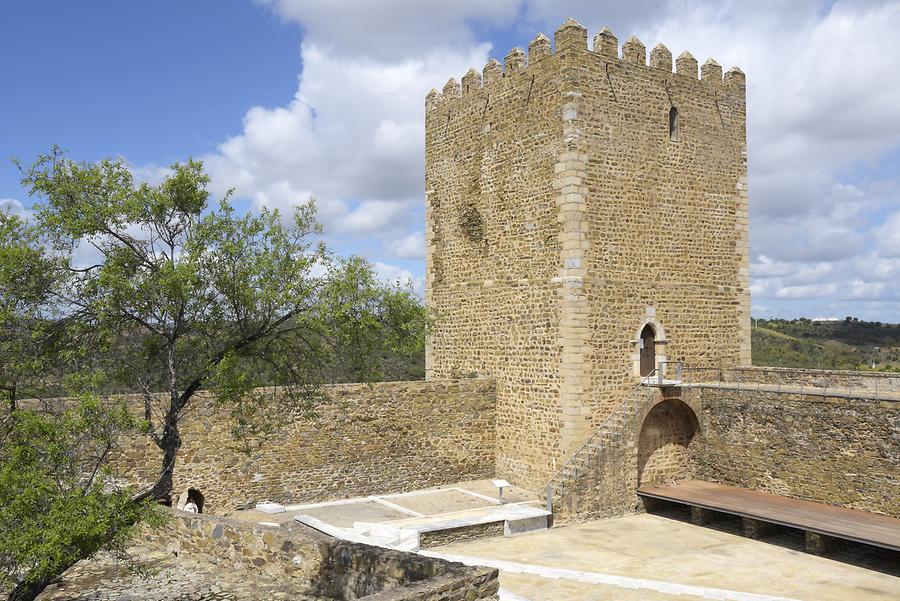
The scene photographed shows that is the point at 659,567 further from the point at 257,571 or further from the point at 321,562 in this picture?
the point at 257,571

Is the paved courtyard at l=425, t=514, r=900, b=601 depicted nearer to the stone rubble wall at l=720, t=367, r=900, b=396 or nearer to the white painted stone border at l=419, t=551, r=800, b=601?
the white painted stone border at l=419, t=551, r=800, b=601

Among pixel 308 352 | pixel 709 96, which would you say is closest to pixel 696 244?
pixel 709 96

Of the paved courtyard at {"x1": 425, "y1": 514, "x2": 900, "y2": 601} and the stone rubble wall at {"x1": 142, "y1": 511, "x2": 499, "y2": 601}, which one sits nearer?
the stone rubble wall at {"x1": 142, "y1": 511, "x2": 499, "y2": 601}

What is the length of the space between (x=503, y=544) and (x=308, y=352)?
535 centimetres

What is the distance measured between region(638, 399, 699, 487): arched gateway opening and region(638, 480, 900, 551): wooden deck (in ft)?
0.98

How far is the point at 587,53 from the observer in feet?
49.6

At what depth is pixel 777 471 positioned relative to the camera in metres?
14.7

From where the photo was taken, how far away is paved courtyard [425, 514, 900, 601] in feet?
34.7

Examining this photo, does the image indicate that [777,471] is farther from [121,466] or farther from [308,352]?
[121,466]

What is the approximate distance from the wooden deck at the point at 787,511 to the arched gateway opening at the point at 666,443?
30 cm

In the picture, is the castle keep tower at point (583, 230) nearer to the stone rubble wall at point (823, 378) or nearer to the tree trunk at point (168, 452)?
the stone rubble wall at point (823, 378)

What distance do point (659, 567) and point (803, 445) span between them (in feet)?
14.3

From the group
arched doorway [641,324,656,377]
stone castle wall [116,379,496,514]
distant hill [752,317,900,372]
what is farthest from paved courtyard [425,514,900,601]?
distant hill [752,317,900,372]

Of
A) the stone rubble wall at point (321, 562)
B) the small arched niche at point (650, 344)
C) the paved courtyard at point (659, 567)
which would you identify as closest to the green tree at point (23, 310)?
the stone rubble wall at point (321, 562)
